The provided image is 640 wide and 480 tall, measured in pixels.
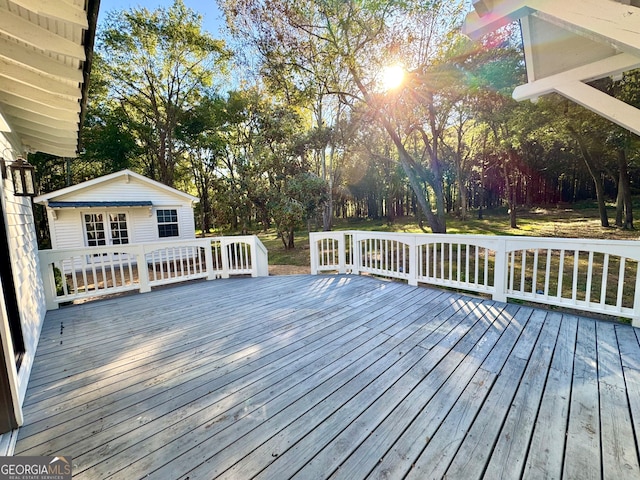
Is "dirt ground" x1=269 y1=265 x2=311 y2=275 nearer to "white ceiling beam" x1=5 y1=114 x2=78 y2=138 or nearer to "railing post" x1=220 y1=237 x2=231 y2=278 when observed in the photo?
"railing post" x1=220 y1=237 x2=231 y2=278

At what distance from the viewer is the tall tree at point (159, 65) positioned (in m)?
14.0

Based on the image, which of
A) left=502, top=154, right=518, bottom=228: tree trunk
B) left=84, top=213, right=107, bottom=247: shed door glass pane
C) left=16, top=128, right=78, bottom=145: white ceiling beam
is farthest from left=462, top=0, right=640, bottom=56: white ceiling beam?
left=502, top=154, right=518, bottom=228: tree trunk

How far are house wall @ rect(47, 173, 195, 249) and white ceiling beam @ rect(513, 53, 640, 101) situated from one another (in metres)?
10.9

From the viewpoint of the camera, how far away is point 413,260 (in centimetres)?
448

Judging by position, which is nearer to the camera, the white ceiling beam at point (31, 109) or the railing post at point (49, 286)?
the white ceiling beam at point (31, 109)

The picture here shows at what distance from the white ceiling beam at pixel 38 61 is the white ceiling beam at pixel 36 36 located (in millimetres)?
281

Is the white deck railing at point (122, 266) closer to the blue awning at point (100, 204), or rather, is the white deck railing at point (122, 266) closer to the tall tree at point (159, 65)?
the blue awning at point (100, 204)

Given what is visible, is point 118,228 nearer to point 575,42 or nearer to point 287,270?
point 287,270

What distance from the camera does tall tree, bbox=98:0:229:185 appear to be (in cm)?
1396

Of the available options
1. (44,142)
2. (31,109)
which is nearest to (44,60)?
(31,109)

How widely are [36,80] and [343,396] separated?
11.0ft

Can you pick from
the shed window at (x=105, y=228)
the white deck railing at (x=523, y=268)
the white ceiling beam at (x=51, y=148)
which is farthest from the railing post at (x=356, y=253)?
the shed window at (x=105, y=228)

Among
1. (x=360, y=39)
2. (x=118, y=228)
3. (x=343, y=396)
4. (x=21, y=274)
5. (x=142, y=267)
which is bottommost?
(x=343, y=396)

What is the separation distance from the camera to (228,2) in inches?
341
